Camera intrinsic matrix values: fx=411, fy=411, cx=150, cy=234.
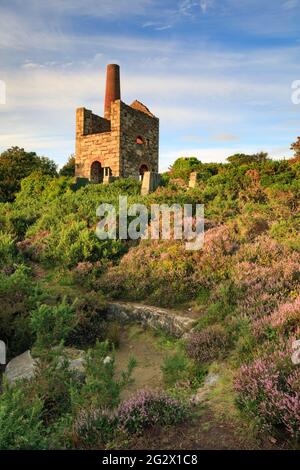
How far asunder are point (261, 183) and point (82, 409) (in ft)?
47.5

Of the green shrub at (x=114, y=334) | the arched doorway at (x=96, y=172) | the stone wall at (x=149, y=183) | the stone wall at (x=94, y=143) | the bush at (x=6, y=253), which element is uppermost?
the stone wall at (x=94, y=143)

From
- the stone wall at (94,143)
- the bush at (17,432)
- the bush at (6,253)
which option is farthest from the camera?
the stone wall at (94,143)

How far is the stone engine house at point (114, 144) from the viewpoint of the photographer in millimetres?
28656

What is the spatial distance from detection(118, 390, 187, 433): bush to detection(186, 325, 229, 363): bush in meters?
1.76

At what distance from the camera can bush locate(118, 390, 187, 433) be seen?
398 centimetres

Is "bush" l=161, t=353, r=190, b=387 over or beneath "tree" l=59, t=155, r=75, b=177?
beneath

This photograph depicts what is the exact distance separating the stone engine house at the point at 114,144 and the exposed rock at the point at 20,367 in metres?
21.5

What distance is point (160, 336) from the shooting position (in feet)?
25.9

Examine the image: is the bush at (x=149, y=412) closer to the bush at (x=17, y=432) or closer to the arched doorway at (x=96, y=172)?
the bush at (x=17, y=432)

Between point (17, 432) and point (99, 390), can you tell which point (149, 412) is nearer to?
point (99, 390)

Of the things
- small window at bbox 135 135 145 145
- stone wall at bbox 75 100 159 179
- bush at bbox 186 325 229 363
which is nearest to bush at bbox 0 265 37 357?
bush at bbox 186 325 229 363

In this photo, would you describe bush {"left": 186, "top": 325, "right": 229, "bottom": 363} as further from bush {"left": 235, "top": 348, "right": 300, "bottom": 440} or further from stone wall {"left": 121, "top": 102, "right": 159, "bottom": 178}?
stone wall {"left": 121, "top": 102, "right": 159, "bottom": 178}

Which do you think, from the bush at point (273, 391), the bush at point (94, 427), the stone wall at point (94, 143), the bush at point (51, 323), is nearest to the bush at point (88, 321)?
the bush at point (51, 323)
